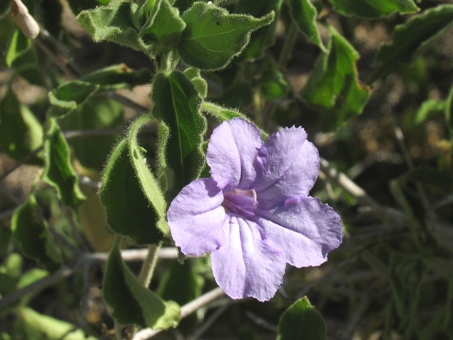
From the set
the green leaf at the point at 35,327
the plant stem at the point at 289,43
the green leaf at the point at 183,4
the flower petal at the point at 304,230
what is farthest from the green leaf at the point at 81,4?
the green leaf at the point at 35,327

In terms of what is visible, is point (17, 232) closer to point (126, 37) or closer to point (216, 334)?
point (126, 37)

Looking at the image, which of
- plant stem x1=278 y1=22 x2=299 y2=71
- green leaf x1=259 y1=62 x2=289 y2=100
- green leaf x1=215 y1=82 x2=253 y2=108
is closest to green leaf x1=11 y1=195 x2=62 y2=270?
green leaf x1=215 y1=82 x2=253 y2=108

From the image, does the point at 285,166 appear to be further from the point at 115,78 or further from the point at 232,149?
the point at 115,78

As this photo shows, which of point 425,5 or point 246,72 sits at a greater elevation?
point 246,72

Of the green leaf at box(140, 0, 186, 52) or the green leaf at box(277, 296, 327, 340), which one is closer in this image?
the green leaf at box(140, 0, 186, 52)

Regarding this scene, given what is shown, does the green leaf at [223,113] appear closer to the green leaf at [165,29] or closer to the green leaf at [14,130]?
the green leaf at [165,29]

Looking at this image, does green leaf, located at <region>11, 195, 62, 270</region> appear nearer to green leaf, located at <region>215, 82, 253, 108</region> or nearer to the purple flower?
green leaf, located at <region>215, 82, 253, 108</region>

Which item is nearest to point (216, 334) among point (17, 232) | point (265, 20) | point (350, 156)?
point (350, 156)
